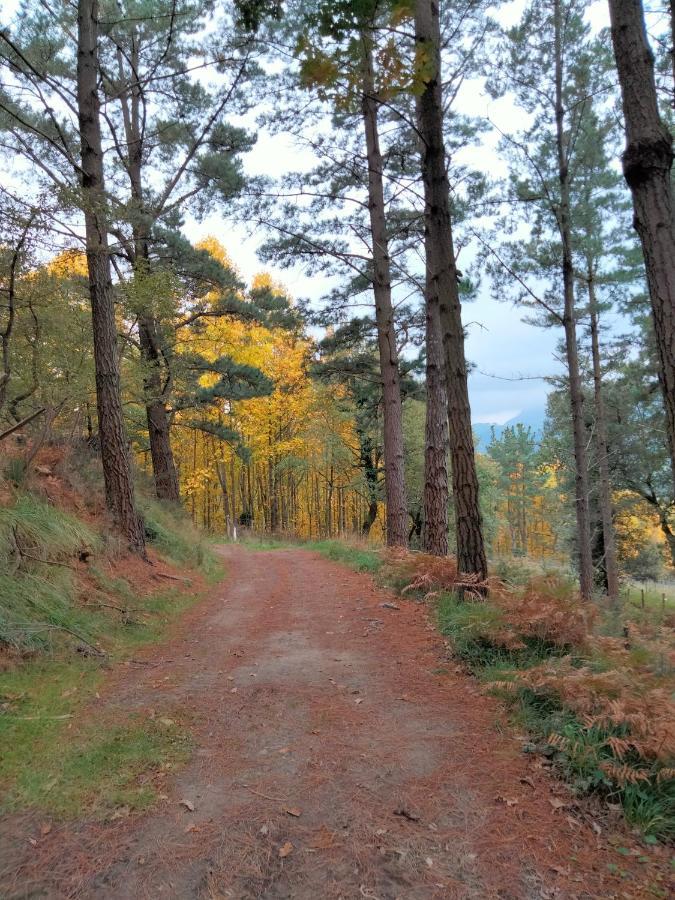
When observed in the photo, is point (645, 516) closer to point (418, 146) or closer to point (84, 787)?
point (418, 146)

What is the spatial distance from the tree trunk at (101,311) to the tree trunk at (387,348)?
5175mm

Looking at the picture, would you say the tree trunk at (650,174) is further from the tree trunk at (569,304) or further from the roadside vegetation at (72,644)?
the tree trunk at (569,304)

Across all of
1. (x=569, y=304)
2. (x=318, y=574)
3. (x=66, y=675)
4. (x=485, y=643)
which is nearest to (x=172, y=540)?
(x=318, y=574)

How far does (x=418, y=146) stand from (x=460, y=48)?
268cm

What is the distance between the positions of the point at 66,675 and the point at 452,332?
5.42 m

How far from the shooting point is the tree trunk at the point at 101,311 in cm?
795

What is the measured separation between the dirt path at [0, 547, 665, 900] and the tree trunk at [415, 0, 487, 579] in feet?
5.91

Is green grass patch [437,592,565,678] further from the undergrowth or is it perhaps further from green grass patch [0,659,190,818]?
green grass patch [0,659,190,818]

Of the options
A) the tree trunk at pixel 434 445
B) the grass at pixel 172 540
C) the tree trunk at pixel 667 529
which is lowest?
the tree trunk at pixel 667 529

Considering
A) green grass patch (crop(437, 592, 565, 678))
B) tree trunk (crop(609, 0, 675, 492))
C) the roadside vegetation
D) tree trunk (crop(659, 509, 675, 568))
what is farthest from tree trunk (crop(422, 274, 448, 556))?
tree trunk (crop(659, 509, 675, 568))

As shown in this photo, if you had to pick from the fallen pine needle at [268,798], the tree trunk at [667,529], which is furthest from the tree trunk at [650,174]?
the tree trunk at [667,529]

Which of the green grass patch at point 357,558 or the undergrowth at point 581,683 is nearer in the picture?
the undergrowth at point 581,683

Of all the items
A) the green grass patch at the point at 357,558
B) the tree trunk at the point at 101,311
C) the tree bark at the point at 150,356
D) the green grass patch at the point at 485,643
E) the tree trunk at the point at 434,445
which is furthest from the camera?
the tree bark at the point at 150,356

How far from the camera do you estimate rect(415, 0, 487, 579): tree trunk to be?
608 cm
